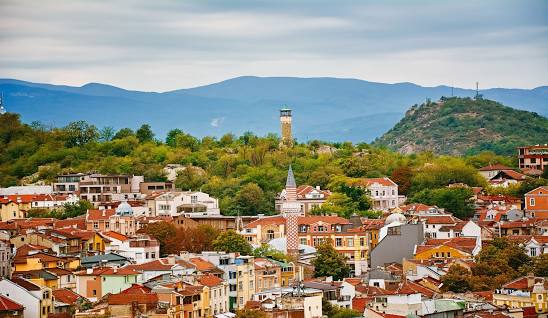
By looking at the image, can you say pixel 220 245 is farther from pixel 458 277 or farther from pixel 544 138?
pixel 544 138

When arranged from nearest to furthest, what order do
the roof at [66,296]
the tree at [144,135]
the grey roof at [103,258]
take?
the roof at [66,296]
the grey roof at [103,258]
the tree at [144,135]

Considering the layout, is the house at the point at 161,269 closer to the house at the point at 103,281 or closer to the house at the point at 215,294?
the house at the point at 103,281

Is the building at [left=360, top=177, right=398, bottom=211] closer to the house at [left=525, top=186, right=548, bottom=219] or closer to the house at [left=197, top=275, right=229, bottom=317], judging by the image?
the house at [left=525, top=186, right=548, bottom=219]

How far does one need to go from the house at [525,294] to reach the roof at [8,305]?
1416 centimetres

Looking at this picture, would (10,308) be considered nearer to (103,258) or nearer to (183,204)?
(103,258)

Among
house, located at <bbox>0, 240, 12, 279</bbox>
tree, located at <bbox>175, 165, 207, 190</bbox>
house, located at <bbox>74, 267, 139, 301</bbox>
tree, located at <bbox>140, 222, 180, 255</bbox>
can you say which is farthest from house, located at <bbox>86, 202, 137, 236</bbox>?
tree, located at <bbox>175, 165, 207, 190</bbox>

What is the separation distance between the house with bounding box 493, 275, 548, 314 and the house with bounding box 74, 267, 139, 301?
1114cm

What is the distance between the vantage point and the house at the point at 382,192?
7306 cm

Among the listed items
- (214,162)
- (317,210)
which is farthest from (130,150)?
Answer: (317,210)

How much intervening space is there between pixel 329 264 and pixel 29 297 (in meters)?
15.4

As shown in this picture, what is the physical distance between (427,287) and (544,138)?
258ft

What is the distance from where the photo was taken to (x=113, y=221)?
2429 inches

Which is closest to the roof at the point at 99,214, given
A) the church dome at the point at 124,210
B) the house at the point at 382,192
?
the church dome at the point at 124,210

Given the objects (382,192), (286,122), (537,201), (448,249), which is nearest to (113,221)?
(448,249)
